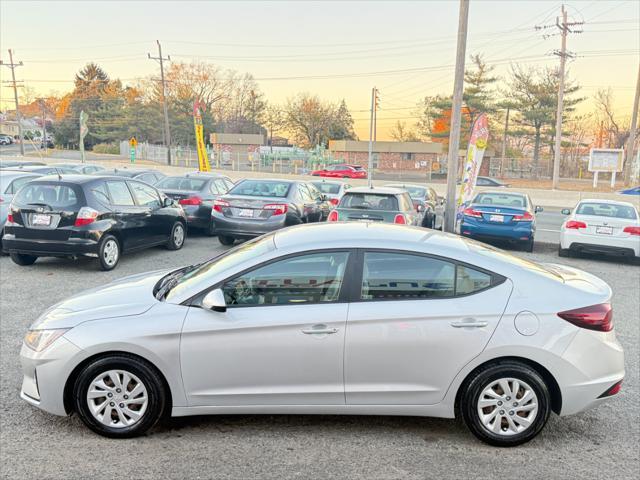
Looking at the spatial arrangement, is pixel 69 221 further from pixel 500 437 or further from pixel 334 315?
pixel 500 437

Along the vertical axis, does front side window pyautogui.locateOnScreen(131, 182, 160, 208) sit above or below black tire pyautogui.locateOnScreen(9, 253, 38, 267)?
above

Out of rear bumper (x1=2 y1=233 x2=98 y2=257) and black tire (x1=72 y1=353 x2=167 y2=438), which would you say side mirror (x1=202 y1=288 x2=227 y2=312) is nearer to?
black tire (x1=72 y1=353 x2=167 y2=438)

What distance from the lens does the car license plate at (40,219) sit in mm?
8391

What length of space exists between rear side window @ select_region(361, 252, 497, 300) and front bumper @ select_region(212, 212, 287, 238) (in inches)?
289

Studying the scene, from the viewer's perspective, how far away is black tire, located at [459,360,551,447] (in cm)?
354

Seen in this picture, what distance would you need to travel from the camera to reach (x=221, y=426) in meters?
3.81

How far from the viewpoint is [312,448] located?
3549 mm

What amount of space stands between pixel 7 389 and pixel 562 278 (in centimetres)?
450

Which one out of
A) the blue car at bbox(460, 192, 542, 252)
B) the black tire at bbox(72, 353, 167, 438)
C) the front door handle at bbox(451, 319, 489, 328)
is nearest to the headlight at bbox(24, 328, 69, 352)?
the black tire at bbox(72, 353, 167, 438)

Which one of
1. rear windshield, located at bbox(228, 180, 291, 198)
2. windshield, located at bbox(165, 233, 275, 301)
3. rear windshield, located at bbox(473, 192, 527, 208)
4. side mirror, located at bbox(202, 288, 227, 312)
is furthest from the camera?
rear windshield, located at bbox(473, 192, 527, 208)

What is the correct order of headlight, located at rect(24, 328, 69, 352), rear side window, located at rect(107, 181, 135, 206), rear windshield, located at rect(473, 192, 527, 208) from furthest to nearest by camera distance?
rear windshield, located at rect(473, 192, 527, 208) < rear side window, located at rect(107, 181, 135, 206) < headlight, located at rect(24, 328, 69, 352)

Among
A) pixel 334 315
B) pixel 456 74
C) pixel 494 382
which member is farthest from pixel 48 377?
pixel 456 74

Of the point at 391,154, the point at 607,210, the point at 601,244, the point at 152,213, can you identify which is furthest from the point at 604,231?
the point at 391,154

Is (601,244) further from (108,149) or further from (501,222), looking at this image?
(108,149)
